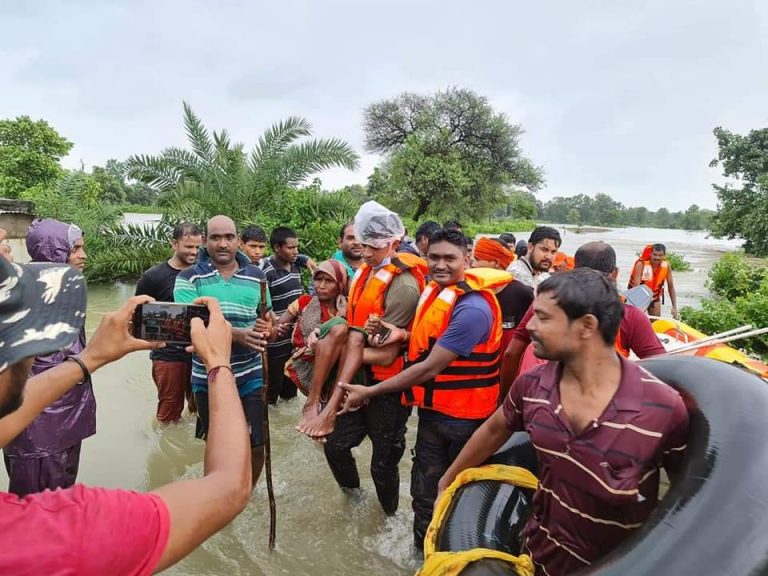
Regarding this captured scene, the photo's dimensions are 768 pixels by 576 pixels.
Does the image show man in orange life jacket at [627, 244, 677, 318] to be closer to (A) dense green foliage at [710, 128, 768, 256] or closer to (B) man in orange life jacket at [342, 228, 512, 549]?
(B) man in orange life jacket at [342, 228, 512, 549]

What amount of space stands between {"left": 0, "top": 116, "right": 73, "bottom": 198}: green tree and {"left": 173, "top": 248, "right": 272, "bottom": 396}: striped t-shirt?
2898cm

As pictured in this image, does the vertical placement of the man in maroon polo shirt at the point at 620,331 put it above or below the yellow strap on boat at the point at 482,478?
above

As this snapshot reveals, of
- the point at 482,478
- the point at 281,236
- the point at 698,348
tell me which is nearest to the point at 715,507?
the point at 482,478

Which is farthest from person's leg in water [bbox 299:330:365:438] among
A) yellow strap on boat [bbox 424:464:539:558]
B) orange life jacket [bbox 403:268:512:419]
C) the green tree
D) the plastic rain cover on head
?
the green tree

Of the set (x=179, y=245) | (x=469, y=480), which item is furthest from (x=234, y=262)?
(x=469, y=480)

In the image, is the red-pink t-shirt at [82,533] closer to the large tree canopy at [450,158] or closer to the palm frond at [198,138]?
the palm frond at [198,138]

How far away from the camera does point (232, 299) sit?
330 centimetres

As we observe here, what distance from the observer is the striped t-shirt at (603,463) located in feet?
4.80

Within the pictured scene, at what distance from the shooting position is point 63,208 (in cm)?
1259

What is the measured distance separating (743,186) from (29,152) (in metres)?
36.9

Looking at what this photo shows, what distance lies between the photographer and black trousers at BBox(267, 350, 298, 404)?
4.89 metres

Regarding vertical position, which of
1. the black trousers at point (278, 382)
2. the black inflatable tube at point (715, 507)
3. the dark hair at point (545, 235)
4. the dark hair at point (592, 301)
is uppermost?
the dark hair at point (545, 235)

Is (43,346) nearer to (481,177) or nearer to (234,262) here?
(234,262)

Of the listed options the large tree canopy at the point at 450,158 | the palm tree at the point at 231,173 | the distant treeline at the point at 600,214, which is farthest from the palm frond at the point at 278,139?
the distant treeline at the point at 600,214
